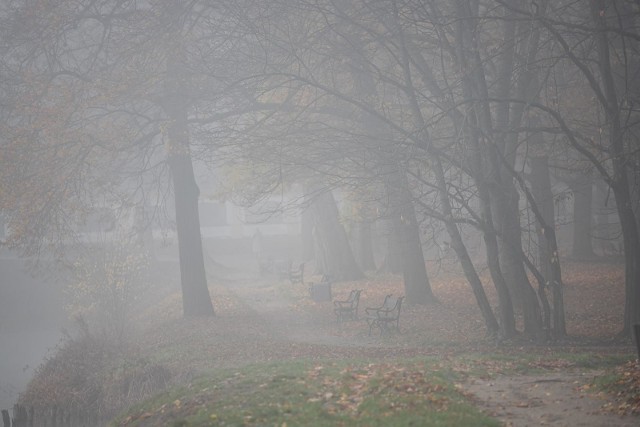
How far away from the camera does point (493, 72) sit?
57.2 feet

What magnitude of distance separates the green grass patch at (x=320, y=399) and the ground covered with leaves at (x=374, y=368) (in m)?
0.02

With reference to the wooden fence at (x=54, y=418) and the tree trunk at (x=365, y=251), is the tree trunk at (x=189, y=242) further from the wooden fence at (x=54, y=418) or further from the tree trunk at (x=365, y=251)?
the tree trunk at (x=365, y=251)

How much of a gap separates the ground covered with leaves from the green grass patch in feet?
0.08

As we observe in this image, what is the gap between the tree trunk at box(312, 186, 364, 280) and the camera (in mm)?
31094

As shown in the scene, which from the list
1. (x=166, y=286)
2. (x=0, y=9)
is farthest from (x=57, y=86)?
(x=166, y=286)

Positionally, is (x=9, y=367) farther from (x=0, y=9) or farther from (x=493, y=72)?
(x=493, y=72)

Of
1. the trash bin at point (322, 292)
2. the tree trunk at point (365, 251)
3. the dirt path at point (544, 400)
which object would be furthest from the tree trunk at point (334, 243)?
the dirt path at point (544, 400)

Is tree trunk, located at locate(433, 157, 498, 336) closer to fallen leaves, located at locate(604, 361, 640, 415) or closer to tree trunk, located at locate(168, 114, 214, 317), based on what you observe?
fallen leaves, located at locate(604, 361, 640, 415)

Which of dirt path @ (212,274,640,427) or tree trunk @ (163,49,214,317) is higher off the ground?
tree trunk @ (163,49,214,317)

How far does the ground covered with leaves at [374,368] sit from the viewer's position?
801 centimetres

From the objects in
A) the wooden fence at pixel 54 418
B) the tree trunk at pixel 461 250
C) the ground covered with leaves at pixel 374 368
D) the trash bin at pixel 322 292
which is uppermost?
the tree trunk at pixel 461 250

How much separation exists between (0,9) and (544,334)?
1711 centimetres

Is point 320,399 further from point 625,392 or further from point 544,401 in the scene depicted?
point 625,392

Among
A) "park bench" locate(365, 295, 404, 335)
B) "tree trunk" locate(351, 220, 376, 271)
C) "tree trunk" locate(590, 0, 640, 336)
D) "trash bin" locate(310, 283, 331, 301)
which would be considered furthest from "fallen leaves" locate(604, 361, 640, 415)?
"tree trunk" locate(351, 220, 376, 271)
